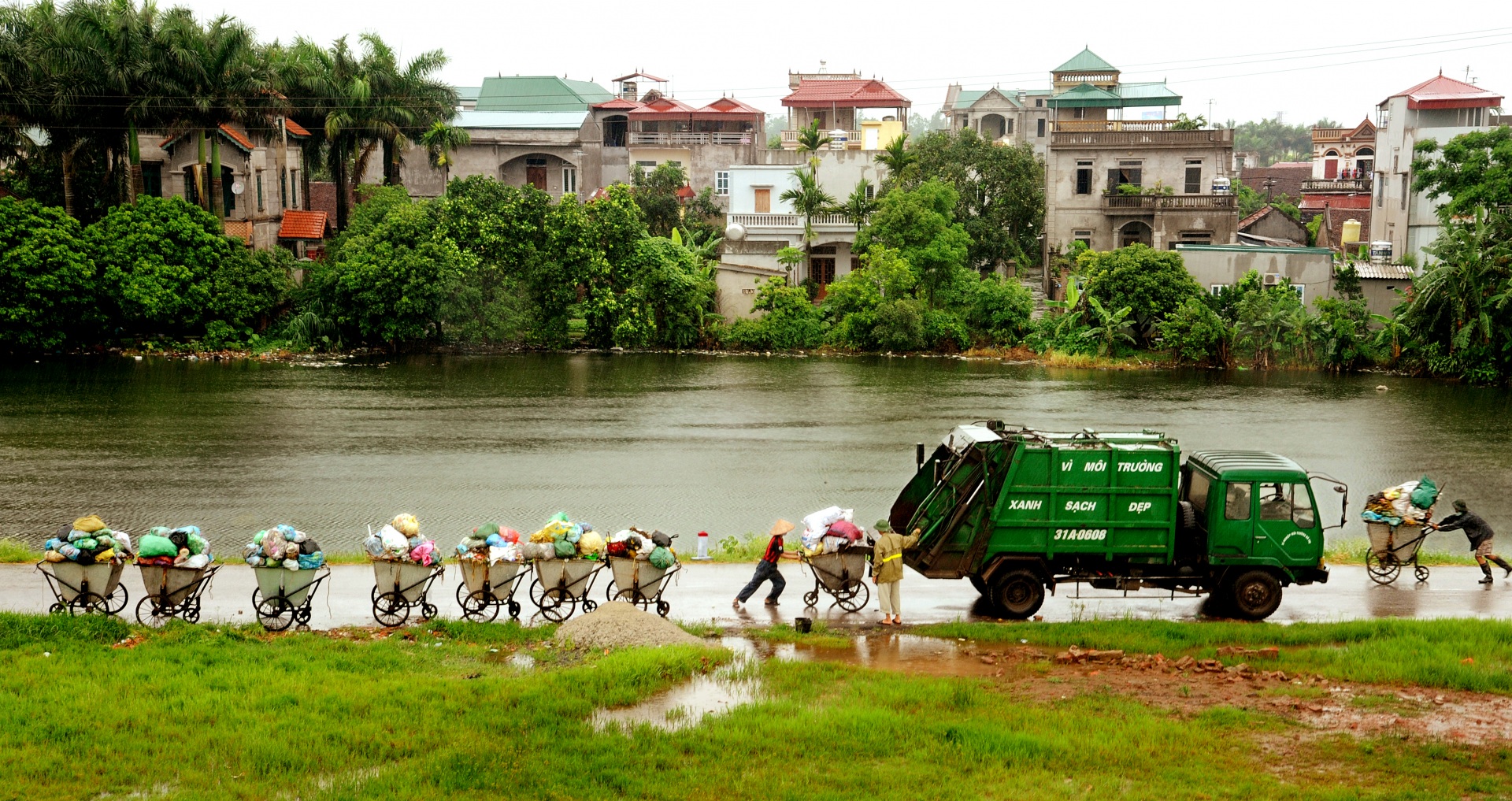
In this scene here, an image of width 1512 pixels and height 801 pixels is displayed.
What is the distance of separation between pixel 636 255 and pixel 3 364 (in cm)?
2250

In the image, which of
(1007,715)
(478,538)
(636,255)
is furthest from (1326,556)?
(636,255)

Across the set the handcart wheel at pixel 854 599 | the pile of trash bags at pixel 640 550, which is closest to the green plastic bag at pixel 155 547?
the pile of trash bags at pixel 640 550

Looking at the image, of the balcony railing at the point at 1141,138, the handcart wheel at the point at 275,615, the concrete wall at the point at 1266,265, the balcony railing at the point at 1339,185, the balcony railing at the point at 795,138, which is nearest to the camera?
the handcart wheel at the point at 275,615

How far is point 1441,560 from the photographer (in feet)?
64.5

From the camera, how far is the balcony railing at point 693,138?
217 ft

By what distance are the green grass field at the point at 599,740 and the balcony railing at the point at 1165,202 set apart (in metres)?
45.5

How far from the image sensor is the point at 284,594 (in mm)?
15047

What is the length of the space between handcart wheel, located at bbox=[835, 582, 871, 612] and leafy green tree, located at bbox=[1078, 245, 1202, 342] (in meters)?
33.7

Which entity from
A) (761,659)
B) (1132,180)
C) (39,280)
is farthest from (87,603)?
(1132,180)

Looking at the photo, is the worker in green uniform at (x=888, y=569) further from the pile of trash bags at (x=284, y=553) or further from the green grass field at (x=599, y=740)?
the pile of trash bags at (x=284, y=553)

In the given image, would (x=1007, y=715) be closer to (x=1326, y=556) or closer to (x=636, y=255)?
(x=1326, y=556)

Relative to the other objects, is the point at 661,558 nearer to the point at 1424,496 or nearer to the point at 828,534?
the point at 828,534

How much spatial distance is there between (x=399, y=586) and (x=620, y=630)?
298 cm

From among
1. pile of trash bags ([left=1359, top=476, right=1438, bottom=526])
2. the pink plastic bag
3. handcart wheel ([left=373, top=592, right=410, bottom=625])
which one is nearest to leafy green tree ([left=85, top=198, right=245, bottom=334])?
handcart wheel ([left=373, top=592, right=410, bottom=625])
